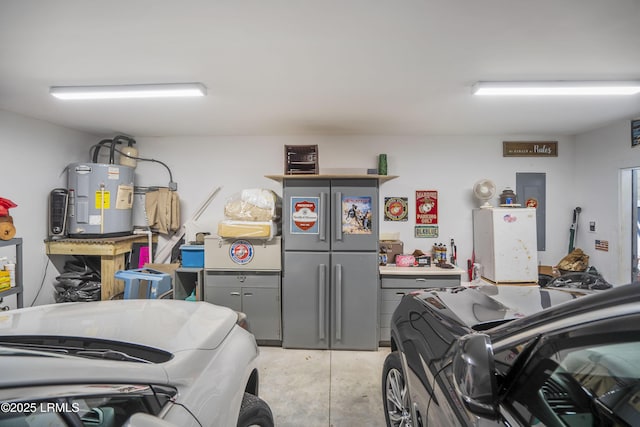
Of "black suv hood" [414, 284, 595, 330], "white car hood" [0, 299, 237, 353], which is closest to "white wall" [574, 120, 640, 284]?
"black suv hood" [414, 284, 595, 330]

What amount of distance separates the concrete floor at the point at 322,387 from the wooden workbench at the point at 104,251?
2206 mm

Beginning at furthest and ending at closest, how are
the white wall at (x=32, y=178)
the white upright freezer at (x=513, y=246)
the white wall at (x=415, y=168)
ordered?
the white wall at (x=415, y=168)
the white upright freezer at (x=513, y=246)
the white wall at (x=32, y=178)

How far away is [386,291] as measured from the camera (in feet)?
11.8

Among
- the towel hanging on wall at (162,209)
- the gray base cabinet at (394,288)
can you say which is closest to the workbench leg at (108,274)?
the towel hanging on wall at (162,209)

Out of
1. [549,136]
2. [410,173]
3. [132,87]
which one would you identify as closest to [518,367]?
[132,87]

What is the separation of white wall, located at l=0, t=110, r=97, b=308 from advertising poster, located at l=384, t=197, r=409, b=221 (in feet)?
15.2

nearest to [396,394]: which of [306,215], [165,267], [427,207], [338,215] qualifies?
[338,215]

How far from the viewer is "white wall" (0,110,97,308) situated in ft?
11.0

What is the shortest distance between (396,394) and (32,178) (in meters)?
4.74

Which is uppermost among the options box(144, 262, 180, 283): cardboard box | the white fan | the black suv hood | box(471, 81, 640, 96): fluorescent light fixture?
box(471, 81, 640, 96): fluorescent light fixture

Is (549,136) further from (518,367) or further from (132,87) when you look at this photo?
(132,87)

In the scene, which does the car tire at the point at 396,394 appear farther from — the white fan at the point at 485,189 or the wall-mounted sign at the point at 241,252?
the white fan at the point at 485,189

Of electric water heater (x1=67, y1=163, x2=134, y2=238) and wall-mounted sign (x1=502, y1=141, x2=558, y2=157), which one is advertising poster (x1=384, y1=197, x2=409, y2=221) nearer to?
wall-mounted sign (x1=502, y1=141, x2=558, y2=157)

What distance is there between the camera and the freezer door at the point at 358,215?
138 inches
